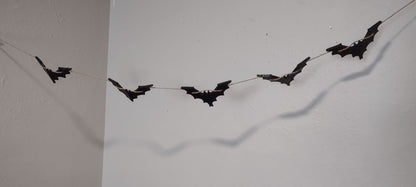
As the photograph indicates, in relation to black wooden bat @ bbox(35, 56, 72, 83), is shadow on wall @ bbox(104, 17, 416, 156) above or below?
below

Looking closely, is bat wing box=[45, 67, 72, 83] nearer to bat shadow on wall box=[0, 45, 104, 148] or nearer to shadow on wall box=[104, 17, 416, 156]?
bat shadow on wall box=[0, 45, 104, 148]

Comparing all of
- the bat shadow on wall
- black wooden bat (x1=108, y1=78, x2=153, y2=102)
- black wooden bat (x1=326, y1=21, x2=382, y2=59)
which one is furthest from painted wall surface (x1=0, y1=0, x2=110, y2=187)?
black wooden bat (x1=326, y1=21, x2=382, y2=59)

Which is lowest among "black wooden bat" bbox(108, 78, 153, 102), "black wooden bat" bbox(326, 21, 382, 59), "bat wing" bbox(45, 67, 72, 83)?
"black wooden bat" bbox(108, 78, 153, 102)

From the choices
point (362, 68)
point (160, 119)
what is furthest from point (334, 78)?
point (160, 119)

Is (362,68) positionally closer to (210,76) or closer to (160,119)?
(210,76)

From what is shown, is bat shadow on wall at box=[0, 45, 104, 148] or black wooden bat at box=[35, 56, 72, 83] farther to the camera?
bat shadow on wall at box=[0, 45, 104, 148]

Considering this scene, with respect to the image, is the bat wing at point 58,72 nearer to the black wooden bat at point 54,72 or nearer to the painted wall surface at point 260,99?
the black wooden bat at point 54,72

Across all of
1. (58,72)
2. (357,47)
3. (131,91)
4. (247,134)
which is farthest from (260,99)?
(58,72)

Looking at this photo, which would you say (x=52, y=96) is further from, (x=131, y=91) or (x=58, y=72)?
(x=131, y=91)
